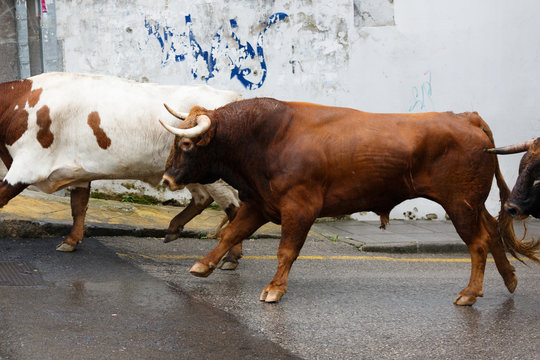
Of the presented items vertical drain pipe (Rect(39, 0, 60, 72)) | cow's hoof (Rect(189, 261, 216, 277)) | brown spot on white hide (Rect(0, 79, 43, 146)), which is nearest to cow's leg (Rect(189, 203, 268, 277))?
cow's hoof (Rect(189, 261, 216, 277))

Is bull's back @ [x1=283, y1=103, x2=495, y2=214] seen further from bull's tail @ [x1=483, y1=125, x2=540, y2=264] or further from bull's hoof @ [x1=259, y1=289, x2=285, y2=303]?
bull's hoof @ [x1=259, y1=289, x2=285, y2=303]

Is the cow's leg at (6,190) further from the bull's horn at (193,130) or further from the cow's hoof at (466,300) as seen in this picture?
the cow's hoof at (466,300)

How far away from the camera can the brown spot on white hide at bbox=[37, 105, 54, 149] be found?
7605 mm

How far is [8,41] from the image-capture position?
1131 cm

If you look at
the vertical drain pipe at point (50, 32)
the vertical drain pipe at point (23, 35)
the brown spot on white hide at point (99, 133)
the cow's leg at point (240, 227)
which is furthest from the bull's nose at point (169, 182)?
the vertical drain pipe at point (23, 35)

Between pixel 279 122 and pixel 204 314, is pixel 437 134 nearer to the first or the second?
pixel 279 122

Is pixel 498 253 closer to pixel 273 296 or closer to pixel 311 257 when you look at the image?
pixel 273 296

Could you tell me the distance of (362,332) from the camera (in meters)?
5.55

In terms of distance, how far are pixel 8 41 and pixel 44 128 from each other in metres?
4.26

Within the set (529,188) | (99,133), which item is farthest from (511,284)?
(99,133)

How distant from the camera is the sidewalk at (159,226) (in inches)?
337

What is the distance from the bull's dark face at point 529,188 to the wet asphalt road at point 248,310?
850 mm

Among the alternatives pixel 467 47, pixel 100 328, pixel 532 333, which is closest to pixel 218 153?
pixel 100 328

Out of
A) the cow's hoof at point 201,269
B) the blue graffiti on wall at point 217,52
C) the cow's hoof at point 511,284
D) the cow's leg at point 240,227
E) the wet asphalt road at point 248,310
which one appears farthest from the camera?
the blue graffiti on wall at point 217,52
